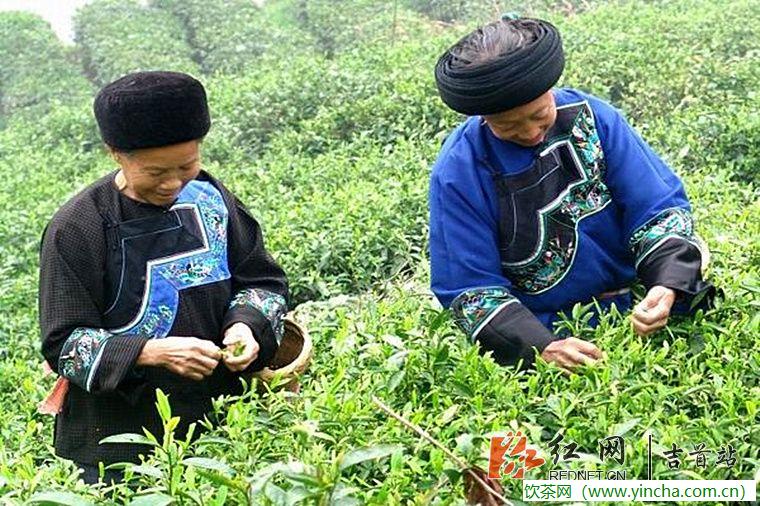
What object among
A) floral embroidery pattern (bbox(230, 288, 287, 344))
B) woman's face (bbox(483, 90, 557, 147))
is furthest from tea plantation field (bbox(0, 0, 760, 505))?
woman's face (bbox(483, 90, 557, 147))

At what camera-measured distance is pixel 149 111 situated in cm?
233

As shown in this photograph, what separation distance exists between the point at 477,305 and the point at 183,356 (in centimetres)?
72

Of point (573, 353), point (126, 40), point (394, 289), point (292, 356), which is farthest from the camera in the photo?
point (126, 40)

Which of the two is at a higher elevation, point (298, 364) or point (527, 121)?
point (527, 121)

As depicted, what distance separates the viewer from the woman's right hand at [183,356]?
2352 mm

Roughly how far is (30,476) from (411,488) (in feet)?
2.30

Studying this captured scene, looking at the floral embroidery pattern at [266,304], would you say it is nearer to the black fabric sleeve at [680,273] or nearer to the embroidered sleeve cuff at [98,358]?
the embroidered sleeve cuff at [98,358]

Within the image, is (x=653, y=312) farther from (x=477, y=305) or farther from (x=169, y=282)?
(x=169, y=282)

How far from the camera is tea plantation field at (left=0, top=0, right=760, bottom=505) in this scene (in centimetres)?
178

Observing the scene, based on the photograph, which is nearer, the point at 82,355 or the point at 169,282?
the point at 82,355

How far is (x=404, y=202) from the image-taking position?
183 inches

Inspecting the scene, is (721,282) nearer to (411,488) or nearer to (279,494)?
(411,488)

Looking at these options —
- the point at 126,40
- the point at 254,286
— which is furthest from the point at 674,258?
the point at 126,40

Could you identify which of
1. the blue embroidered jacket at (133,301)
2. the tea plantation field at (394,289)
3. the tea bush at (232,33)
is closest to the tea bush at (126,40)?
the tea bush at (232,33)
